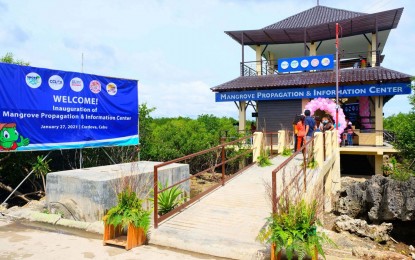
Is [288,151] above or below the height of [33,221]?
Answer: above

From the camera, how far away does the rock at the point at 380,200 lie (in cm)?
1148

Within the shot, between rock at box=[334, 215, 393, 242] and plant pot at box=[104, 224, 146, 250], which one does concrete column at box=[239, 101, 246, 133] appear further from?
plant pot at box=[104, 224, 146, 250]

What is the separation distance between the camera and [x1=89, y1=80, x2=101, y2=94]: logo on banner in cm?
1080

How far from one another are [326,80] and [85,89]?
43.5 ft

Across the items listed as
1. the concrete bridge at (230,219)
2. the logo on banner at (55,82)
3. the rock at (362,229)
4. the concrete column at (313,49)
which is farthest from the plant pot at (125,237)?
the concrete column at (313,49)

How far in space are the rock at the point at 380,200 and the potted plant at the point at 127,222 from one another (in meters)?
9.57

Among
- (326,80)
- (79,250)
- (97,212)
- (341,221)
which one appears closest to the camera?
(79,250)

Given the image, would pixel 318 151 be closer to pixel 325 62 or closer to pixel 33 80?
pixel 33 80

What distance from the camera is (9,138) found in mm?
8695

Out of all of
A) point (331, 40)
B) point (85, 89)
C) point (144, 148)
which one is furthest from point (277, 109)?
point (85, 89)

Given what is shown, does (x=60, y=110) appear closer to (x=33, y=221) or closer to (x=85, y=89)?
(x=85, y=89)

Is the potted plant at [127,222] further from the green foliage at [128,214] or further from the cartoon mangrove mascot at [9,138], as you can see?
the cartoon mangrove mascot at [9,138]

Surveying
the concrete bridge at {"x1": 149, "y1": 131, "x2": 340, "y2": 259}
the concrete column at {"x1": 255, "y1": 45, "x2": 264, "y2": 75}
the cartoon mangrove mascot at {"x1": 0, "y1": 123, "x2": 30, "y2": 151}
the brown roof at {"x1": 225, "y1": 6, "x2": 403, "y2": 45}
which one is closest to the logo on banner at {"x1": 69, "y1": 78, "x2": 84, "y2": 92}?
the cartoon mangrove mascot at {"x1": 0, "y1": 123, "x2": 30, "y2": 151}

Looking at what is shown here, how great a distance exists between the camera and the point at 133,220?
5.55 metres
